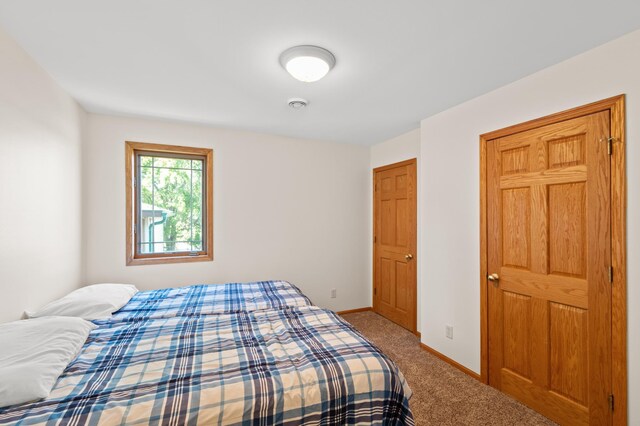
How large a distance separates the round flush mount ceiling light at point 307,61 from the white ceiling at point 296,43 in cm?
6

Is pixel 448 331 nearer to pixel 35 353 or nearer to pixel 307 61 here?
pixel 307 61

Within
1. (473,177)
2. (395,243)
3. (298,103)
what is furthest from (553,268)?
(298,103)

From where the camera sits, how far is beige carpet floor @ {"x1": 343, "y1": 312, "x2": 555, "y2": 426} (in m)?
1.96

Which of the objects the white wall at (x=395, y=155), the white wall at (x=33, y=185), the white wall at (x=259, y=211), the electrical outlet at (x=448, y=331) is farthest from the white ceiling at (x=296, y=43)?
the electrical outlet at (x=448, y=331)

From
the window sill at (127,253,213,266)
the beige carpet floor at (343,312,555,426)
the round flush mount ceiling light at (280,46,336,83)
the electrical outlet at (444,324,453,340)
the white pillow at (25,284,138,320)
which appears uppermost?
the round flush mount ceiling light at (280,46,336,83)

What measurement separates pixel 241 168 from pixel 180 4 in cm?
218

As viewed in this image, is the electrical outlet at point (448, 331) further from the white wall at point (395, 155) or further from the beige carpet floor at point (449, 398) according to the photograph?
the white wall at point (395, 155)

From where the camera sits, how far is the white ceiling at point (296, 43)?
4.61 ft

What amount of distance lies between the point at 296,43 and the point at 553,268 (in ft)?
7.32

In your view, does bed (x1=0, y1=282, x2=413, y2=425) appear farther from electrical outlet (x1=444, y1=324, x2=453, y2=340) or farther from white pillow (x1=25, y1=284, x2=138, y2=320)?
electrical outlet (x1=444, y1=324, x2=453, y2=340)

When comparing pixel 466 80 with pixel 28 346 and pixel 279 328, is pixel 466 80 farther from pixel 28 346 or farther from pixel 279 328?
pixel 28 346

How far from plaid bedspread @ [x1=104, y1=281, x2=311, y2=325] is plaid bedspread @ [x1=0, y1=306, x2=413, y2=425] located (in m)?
0.35

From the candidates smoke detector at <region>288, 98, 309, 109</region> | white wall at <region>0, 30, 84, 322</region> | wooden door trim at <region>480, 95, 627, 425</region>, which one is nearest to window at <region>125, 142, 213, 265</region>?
white wall at <region>0, 30, 84, 322</region>

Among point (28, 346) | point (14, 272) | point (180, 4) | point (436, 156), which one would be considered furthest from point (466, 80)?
point (14, 272)
